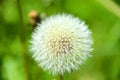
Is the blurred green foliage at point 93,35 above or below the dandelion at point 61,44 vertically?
above

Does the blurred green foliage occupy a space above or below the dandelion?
above

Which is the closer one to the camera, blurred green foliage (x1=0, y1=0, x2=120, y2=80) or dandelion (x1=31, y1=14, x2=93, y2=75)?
dandelion (x1=31, y1=14, x2=93, y2=75)

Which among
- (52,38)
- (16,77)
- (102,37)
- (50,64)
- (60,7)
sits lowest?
(50,64)

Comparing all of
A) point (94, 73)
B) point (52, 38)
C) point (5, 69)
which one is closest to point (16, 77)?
point (5, 69)

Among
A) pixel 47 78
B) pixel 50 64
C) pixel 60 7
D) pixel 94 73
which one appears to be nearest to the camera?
pixel 50 64

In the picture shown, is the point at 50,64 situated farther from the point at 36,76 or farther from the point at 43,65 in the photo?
the point at 36,76
